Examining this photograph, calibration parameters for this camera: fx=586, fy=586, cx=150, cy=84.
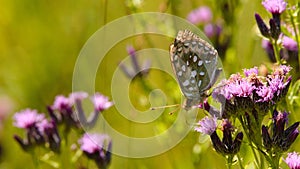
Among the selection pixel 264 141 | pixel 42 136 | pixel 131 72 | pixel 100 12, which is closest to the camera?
pixel 264 141

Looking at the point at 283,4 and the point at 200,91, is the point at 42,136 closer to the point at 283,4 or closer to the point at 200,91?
the point at 200,91

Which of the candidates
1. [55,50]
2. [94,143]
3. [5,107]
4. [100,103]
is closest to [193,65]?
[94,143]

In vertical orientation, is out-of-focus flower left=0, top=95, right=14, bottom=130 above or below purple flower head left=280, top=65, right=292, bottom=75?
above

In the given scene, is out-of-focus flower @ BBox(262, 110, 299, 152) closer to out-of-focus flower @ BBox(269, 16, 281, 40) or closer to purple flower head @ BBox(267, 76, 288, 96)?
purple flower head @ BBox(267, 76, 288, 96)

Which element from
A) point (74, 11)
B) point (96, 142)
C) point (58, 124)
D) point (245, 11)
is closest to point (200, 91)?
point (96, 142)

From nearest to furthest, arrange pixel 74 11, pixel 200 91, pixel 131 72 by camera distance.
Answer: pixel 200 91
pixel 131 72
pixel 74 11

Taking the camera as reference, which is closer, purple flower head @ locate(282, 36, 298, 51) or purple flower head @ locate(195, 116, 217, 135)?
purple flower head @ locate(195, 116, 217, 135)

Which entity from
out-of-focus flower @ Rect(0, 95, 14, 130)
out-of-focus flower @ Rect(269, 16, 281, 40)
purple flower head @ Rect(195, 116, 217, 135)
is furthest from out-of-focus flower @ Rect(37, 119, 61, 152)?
out-of-focus flower @ Rect(0, 95, 14, 130)
